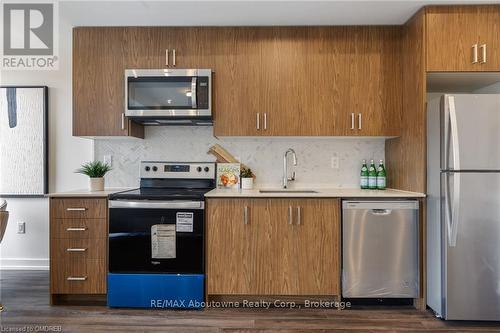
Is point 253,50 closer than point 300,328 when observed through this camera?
No

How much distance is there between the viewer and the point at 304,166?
296 cm

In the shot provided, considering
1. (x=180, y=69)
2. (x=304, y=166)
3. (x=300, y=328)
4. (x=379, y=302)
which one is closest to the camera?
(x=300, y=328)

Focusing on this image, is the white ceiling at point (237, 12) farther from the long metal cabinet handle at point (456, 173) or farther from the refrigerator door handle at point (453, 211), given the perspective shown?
the refrigerator door handle at point (453, 211)

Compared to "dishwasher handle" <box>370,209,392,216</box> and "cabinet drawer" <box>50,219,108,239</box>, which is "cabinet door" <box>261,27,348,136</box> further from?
"cabinet drawer" <box>50,219,108,239</box>

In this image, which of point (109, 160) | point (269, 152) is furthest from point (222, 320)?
point (109, 160)

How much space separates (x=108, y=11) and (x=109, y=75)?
19.1 inches

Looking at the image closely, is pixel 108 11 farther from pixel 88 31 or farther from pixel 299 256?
pixel 299 256

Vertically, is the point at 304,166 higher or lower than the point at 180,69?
lower

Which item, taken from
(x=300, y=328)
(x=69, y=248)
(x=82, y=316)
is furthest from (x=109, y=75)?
(x=300, y=328)

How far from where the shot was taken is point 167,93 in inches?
100

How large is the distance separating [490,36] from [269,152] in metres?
1.86

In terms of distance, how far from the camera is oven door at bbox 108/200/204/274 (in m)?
2.29

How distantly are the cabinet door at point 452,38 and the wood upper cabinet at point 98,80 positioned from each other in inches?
93.4

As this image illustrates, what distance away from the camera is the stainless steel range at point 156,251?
7.54 ft
